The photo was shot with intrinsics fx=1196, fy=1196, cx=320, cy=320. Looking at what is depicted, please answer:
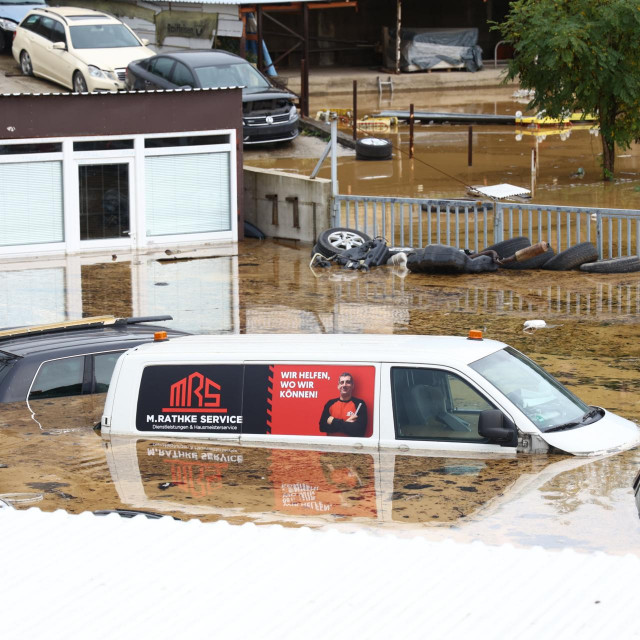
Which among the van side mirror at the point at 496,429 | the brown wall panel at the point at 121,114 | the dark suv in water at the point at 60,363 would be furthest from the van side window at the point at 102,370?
the brown wall panel at the point at 121,114

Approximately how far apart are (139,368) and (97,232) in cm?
1468

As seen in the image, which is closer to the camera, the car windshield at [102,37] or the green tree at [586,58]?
the green tree at [586,58]

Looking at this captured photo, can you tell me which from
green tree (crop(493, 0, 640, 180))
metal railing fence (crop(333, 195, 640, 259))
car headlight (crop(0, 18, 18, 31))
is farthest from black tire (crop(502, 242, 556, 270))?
car headlight (crop(0, 18, 18, 31))

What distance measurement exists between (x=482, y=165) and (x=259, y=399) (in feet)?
76.9

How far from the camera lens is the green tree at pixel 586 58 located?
Result: 26.8m

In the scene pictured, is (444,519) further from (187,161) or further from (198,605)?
(187,161)

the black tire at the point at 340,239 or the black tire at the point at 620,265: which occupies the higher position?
the black tire at the point at 340,239

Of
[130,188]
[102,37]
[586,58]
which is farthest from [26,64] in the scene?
[586,58]

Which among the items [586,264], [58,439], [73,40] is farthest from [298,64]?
[58,439]

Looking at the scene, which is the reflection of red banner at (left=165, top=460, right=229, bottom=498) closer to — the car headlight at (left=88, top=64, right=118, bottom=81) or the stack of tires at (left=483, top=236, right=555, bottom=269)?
the stack of tires at (left=483, top=236, right=555, bottom=269)

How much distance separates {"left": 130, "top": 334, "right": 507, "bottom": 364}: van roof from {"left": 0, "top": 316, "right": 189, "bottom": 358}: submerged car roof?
5.45ft

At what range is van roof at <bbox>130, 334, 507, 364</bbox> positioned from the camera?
9102 millimetres

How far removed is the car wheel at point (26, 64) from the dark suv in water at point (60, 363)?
22.0 metres

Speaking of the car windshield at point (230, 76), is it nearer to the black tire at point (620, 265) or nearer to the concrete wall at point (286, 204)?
the concrete wall at point (286, 204)
